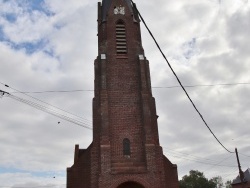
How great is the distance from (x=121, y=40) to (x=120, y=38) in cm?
22

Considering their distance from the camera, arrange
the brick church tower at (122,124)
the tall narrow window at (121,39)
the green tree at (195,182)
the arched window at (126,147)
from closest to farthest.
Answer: the brick church tower at (122,124), the arched window at (126,147), the tall narrow window at (121,39), the green tree at (195,182)

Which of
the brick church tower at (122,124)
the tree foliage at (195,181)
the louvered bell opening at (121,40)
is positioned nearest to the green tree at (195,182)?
the tree foliage at (195,181)

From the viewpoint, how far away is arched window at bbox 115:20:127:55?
2433 cm

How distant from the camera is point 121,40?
24.7 metres

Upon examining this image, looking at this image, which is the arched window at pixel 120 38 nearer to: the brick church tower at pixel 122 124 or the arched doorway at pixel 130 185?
the brick church tower at pixel 122 124

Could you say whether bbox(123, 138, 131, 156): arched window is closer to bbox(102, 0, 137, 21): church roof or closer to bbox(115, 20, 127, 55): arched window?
bbox(115, 20, 127, 55): arched window

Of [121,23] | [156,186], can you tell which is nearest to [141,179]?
[156,186]

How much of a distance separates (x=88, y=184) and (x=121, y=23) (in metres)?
12.5

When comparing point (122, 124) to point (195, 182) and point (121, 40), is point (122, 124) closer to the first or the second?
point (121, 40)

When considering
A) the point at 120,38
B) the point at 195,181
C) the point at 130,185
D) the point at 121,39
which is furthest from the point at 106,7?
the point at 195,181

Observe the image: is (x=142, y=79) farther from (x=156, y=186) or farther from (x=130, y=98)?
(x=156, y=186)

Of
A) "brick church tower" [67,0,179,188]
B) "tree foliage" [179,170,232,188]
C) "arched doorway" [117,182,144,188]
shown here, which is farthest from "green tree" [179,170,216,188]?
"arched doorway" [117,182,144,188]

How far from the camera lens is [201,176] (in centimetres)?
7656

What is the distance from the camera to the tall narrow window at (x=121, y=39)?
24.3 metres
